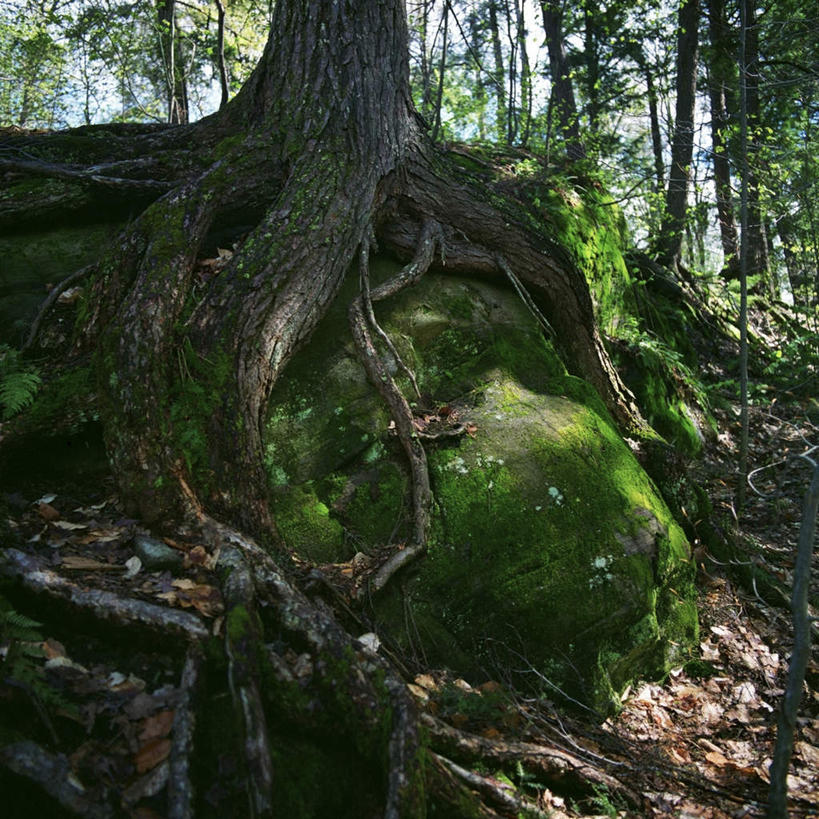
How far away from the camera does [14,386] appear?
3.51 meters

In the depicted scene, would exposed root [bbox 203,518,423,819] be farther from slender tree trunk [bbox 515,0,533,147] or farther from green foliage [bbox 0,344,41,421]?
slender tree trunk [bbox 515,0,533,147]

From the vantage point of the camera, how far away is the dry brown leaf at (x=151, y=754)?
204 cm

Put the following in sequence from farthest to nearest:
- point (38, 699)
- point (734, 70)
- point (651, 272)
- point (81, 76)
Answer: point (81, 76)
point (734, 70)
point (651, 272)
point (38, 699)

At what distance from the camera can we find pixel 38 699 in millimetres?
2084

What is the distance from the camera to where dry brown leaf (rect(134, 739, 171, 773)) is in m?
2.04

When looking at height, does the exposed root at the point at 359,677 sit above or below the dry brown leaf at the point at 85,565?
below

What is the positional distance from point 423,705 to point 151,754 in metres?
1.31

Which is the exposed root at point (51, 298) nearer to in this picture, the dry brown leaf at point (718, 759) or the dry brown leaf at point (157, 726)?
the dry brown leaf at point (157, 726)

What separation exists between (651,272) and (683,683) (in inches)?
286

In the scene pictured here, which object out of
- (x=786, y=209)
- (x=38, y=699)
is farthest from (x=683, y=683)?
(x=786, y=209)

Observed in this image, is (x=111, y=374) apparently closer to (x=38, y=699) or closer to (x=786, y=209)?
(x=38, y=699)

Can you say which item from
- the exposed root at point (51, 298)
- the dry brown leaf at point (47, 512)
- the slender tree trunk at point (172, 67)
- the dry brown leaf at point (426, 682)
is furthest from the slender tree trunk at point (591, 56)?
the dry brown leaf at point (47, 512)

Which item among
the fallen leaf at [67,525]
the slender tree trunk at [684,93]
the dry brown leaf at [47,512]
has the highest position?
the slender tree trunk at [684,93]

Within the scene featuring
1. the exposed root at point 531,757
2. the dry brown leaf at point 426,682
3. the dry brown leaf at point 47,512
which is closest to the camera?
the exposed root at point 531,757
